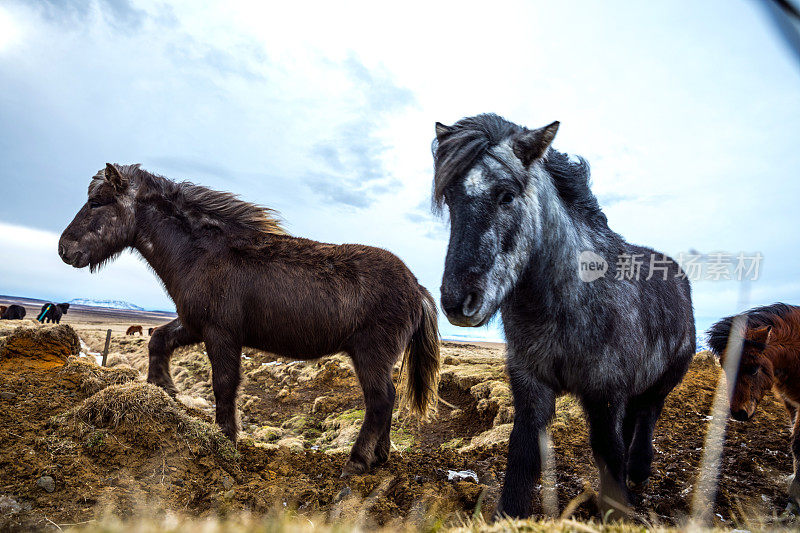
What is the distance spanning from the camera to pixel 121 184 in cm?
532

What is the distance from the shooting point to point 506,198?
10.1ft

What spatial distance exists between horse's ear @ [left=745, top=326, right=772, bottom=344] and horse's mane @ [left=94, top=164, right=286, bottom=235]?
19.1 ft

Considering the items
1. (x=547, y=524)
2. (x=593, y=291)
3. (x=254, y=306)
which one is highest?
(x=593, y=291)

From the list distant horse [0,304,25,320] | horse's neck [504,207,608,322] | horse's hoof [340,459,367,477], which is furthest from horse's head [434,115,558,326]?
distant horse [0,304,25,320]

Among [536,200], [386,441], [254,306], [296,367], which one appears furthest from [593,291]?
[296,367]

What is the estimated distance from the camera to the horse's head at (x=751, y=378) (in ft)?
16.5

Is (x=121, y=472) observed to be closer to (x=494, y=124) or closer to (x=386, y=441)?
(x=386, y=441)

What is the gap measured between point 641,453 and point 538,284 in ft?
8.87

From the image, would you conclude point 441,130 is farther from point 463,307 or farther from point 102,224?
point 102,224

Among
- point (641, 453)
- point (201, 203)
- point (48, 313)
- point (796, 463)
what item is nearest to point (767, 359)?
point (796, 463)

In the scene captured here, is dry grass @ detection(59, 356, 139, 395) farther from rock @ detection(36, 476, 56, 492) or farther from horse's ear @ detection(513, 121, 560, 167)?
horse's ear @ detection(513, 121, 560, 167)

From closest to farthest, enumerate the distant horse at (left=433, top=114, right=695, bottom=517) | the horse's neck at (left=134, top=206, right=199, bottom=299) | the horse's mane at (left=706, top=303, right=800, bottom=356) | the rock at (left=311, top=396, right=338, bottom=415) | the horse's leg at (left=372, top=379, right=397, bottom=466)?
1. the distant horse at (left=433, top=114, right=695, bottom=517)
2. the horse's leg at (left=372, top=379, right=397, bottom=466)
3. the horse's neck at (left=134, top=206, right=199, bottom=299)
4. the horse's mane at (left=706, top=303, right=800, bottom=356)
5. the rock at (left=311, top=396, right=338, bottom=415)

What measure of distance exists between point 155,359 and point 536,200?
4.74 metres

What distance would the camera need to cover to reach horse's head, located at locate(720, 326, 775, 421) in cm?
502
